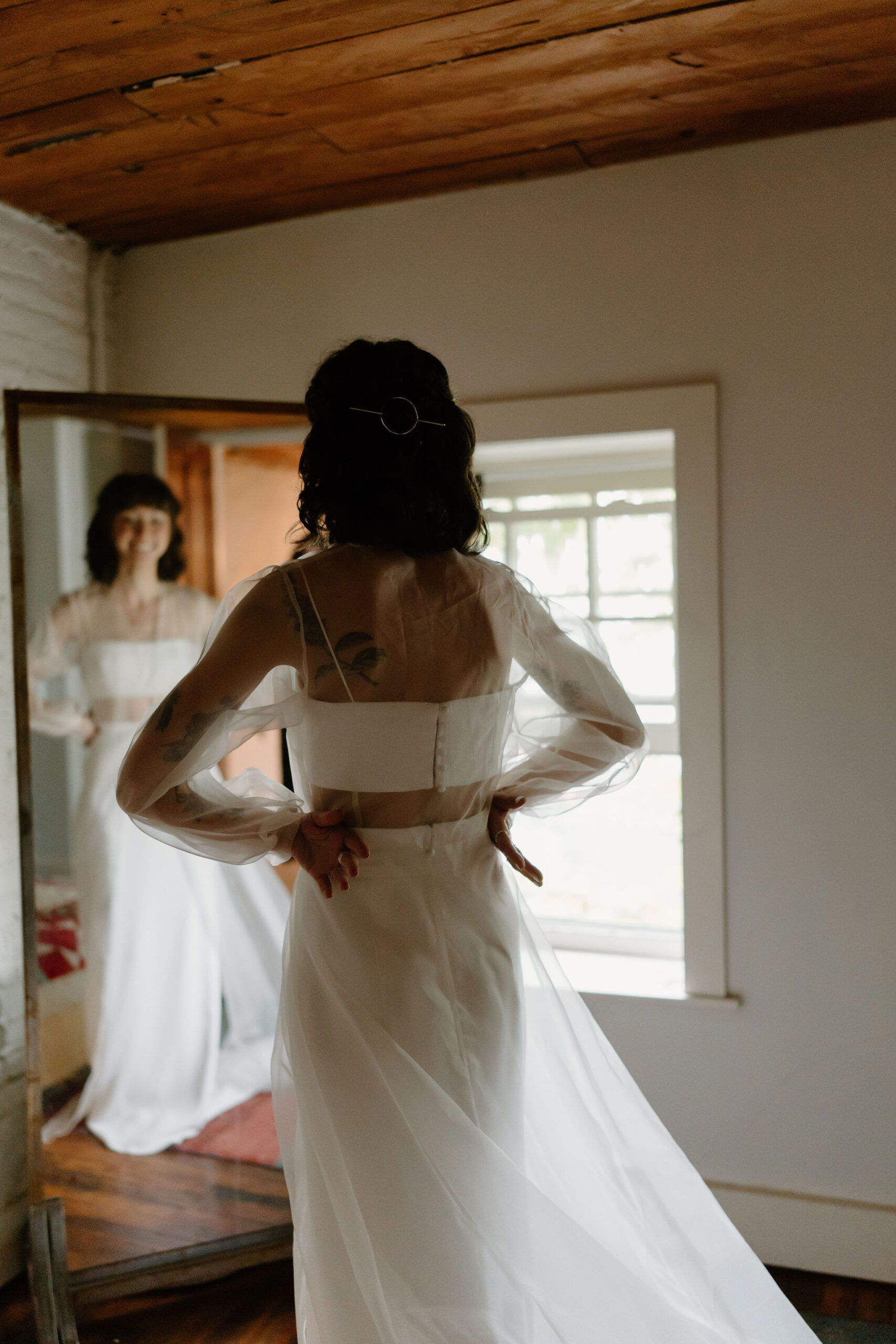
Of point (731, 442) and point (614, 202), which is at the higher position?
point (614, 202)

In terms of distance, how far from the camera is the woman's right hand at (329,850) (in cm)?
142

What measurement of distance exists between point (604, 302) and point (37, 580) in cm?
145

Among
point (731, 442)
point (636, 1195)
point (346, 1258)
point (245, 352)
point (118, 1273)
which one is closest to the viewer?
point (346, 1258)

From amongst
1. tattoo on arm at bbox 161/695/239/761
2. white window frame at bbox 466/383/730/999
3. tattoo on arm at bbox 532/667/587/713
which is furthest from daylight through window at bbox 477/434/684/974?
tattoo on arm at bbox 161/695/239/761

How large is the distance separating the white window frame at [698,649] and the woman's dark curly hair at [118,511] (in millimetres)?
1046

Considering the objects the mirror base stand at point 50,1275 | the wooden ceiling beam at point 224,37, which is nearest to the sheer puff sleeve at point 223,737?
the wooden ceiling beam at point 224,37

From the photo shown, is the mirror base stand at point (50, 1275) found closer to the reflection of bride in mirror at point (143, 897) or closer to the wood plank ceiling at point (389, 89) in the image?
the reflection of bride in mirror at point (143, 897)

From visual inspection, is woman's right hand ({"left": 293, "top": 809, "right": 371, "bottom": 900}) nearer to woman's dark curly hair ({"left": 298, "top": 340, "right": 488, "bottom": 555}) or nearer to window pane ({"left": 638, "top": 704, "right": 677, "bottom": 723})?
woman's dark curly hair ({"left": 298, "top": 340, "right": 488, "bottom": 555})

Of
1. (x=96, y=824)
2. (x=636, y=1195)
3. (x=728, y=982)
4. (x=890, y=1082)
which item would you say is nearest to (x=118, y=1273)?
(x=96, y=824)

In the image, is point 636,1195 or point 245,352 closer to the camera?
point 636,1195

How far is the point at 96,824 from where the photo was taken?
223 cm

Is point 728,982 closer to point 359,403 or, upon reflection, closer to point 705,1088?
point 705,1088

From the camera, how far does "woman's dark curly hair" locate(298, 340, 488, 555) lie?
4.62ft

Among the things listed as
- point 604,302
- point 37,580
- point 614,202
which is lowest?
point 37,580
